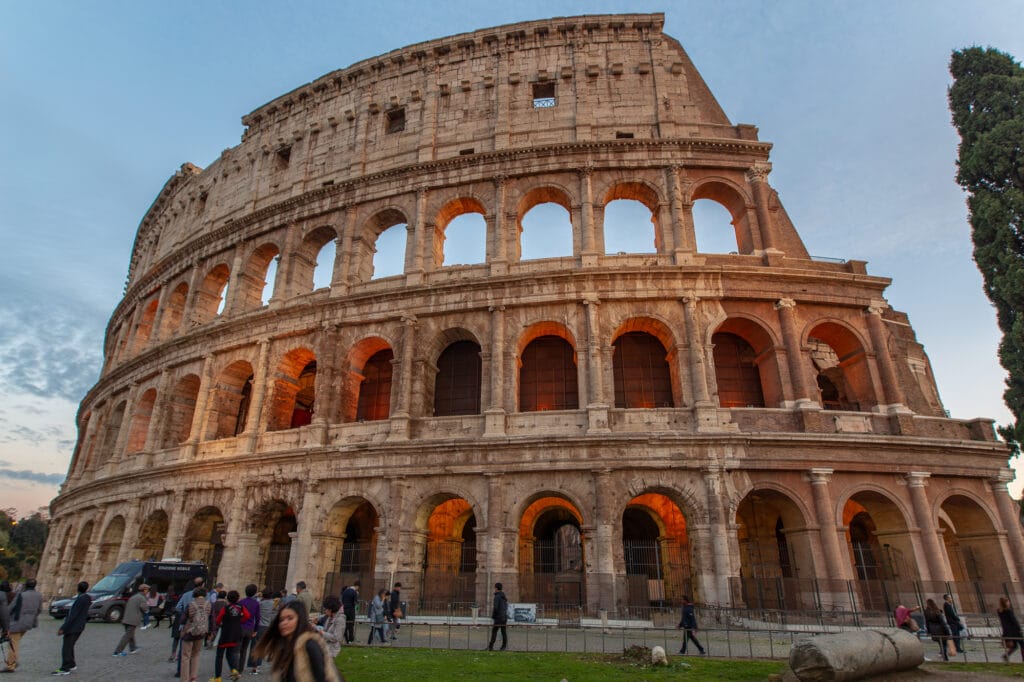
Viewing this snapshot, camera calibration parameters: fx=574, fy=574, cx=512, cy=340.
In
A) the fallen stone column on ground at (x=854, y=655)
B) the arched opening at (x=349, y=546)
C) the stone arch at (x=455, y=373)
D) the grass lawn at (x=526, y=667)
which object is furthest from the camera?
the stone arch at (x=455, y=373)

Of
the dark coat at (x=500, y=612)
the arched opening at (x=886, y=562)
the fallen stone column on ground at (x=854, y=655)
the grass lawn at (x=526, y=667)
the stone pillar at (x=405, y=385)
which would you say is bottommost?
the grass lawn at (x=526, y=667)

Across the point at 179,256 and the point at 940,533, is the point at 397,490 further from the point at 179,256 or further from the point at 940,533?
the point at 179,256

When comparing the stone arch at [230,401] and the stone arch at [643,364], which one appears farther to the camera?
the stone arch at [230,401]

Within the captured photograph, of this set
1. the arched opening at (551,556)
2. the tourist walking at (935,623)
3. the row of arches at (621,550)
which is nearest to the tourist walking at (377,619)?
the row of arches at (621,550)

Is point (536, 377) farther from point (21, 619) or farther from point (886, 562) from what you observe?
point (21, 619)

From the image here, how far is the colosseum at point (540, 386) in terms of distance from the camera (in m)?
15.0

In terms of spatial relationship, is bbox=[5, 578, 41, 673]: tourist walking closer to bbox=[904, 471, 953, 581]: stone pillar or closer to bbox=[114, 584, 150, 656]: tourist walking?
bbox=[114, 584, 150, 656]: tourist walking

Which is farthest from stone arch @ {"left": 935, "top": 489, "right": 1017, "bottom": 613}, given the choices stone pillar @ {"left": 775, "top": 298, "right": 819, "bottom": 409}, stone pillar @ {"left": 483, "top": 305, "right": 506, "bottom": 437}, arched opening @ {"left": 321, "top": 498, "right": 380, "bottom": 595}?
arched opening @ {"left": 321, "top": 498, "right": 380, "bottom": 595}

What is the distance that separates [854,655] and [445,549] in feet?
40.8

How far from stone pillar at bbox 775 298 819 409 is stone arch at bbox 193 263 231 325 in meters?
20.6

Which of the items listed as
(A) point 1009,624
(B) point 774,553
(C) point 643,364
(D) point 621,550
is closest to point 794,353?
(C) point 643,364

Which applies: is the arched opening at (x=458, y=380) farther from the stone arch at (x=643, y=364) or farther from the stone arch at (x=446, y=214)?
the stone arch at (x=643, y=364)

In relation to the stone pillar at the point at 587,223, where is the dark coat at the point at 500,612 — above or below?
below

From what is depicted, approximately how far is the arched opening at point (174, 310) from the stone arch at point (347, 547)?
13.0 m
